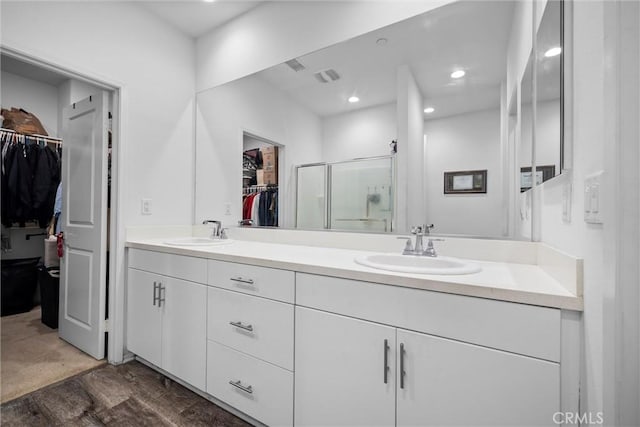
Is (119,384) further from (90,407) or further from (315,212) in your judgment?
(315,212)

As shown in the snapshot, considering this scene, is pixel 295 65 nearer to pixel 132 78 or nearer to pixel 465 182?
pixel 132 78

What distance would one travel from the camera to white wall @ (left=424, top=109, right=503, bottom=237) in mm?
1357

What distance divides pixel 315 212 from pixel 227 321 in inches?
33.4

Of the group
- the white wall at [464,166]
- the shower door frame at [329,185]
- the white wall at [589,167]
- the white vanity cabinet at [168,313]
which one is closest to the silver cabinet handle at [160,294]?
the white vanity cabinet at [168,313]

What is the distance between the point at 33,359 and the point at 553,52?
10.6ft

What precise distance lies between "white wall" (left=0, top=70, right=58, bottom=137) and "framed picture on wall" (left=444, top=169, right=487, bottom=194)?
421 centimetres

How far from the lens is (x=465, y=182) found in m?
1.40

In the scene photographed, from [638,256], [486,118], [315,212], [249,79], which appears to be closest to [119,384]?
[315,212]

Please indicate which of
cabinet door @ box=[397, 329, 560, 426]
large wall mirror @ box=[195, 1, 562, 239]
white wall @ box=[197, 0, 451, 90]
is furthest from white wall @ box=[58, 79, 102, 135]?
cabinet door @ box=[397, 329, 560, 426]

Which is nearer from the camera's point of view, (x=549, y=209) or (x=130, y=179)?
(x=549, y=209)

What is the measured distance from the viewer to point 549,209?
106cm

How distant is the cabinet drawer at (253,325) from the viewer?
1.21 m

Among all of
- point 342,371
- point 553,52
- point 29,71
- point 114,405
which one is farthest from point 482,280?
point 29,71

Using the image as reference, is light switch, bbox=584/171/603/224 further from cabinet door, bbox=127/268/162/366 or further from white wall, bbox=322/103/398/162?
cabinet door, bbox=127/268/162/366
